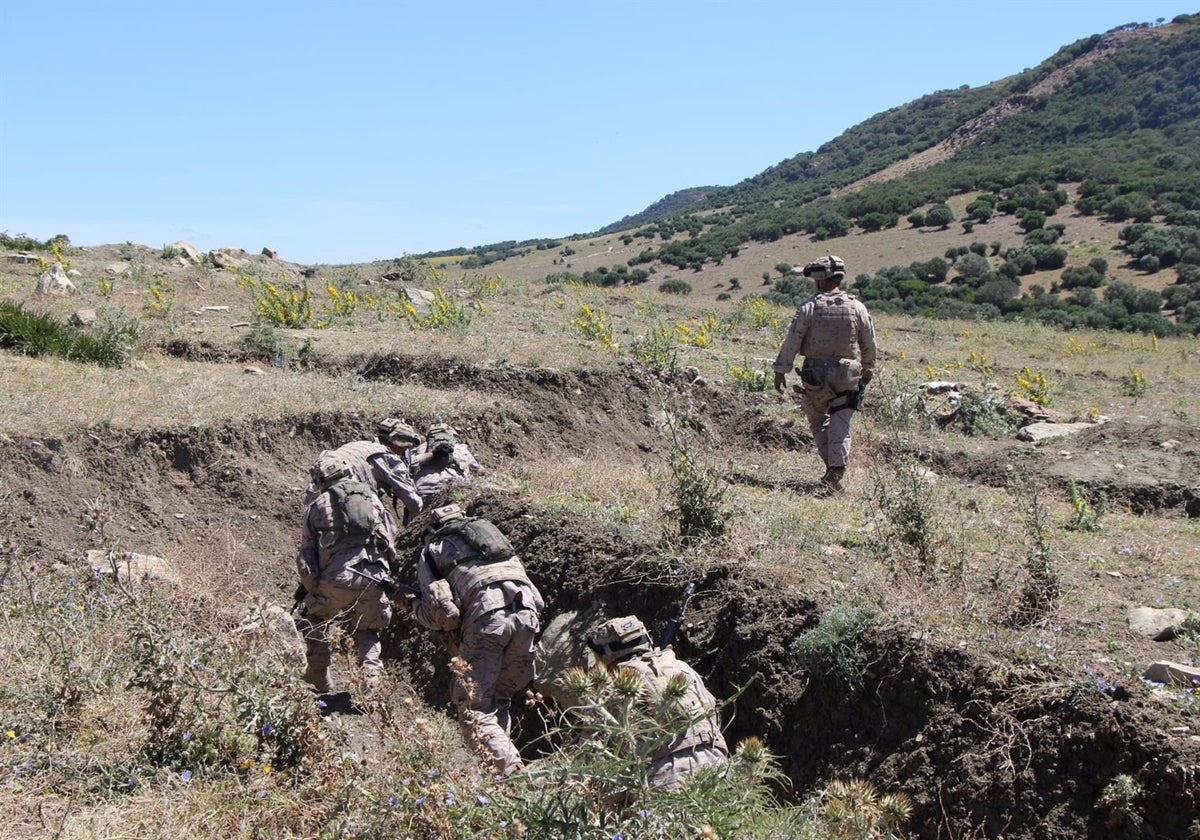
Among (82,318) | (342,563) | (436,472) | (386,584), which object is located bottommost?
(386,584)

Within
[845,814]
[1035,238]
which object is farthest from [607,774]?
[1035,238]

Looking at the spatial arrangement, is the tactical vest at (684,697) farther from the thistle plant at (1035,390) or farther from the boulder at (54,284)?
the boulder at (54,284)

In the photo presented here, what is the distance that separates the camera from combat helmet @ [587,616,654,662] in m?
4.50

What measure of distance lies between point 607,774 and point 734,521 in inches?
148

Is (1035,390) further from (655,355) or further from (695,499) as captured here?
(695,499)

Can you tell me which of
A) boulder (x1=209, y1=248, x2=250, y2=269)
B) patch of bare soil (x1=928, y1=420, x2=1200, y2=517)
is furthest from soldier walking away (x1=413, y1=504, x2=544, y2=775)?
boulder (x1=209, y1=248, x2=250, y2=269)

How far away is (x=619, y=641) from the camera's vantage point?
4496 mm

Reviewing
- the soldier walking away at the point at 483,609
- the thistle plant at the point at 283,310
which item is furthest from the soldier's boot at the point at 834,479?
the thistle plant at the point at 283,310

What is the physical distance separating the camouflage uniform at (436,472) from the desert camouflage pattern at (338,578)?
60.3 inches

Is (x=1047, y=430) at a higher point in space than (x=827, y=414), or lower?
lower

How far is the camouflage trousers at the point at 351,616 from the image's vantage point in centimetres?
635

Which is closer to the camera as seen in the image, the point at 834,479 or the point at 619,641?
the point at 619,641

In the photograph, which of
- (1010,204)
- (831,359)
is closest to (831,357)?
(831,359)

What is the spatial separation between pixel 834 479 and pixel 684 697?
5.51 metres
